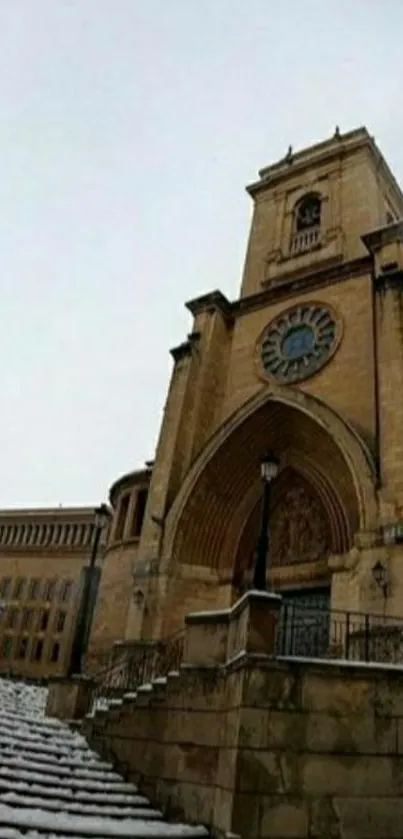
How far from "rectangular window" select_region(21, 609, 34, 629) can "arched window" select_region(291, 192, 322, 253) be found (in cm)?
2482

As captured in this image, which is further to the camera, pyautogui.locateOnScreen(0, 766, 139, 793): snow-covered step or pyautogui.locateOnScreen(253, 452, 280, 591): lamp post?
pyautogui.locateOnScreen(253, 452, 280, 591): lamp post

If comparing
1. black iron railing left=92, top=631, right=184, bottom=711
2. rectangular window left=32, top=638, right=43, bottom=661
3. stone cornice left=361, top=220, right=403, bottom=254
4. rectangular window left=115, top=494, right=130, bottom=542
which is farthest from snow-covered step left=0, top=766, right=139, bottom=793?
rectangular window left=32, top=638, right=43, bottom=661

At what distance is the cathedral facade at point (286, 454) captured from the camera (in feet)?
44.0

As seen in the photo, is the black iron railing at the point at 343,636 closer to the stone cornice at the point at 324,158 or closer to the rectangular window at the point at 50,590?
the stone cornice at the point at 324,158

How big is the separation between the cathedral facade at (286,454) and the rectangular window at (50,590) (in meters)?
15.2

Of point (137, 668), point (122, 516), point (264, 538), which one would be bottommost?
point (137, 668)

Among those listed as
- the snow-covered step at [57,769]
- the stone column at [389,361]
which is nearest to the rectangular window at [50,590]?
the stone column at [389,361]

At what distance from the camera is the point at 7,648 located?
34.4 metres

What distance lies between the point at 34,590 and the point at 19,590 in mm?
1102

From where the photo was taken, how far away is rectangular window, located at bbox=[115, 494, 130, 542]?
2127 centimetres

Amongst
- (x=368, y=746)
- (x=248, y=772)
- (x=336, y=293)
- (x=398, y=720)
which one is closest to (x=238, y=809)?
(x=248, y=772)

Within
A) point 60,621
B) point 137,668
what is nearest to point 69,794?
point 137,668

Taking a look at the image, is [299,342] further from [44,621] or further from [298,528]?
[44,621]

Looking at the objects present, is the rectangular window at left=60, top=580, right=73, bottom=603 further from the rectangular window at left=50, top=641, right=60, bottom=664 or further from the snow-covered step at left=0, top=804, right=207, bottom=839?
the snow-covered step at left=0, top=804, right=207, bottom=839
